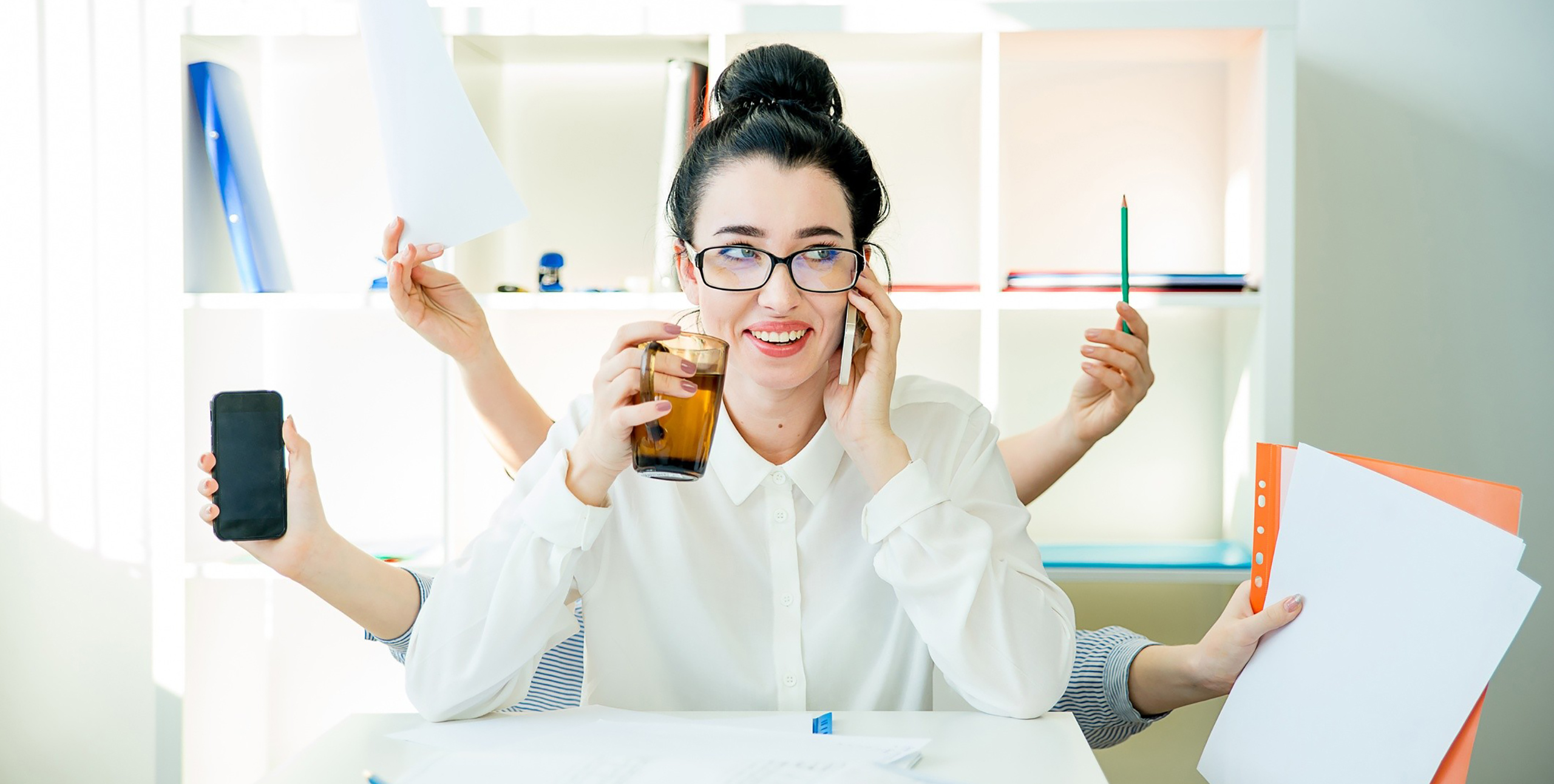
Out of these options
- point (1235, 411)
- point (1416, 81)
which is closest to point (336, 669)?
point (1235, 411)

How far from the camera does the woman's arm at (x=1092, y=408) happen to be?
1.66 metres

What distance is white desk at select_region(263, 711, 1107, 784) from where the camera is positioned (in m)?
0.93

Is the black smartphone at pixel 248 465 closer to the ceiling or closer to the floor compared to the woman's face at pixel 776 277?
closer to the floor

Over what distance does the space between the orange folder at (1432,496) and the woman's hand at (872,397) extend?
1.23ft

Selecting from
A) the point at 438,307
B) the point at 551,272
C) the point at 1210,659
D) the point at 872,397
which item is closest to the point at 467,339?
the point at 438,307

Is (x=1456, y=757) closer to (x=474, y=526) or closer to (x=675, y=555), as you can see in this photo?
(x=675, y=555)

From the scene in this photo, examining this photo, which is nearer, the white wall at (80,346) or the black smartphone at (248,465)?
the black smartphone at (248,465)

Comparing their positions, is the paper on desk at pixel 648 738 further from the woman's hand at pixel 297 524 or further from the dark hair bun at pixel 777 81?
the dark hair bun at pixel 777 81

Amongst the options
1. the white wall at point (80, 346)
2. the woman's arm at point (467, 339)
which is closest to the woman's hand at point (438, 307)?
the woman's arm at point (467, 339)

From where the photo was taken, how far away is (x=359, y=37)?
200 centimetres

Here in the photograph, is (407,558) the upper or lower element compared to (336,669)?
upper

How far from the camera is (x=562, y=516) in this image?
115cm

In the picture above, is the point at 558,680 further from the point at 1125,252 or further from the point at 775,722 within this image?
the point at 1125,252

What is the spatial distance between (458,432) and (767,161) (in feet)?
2.98
